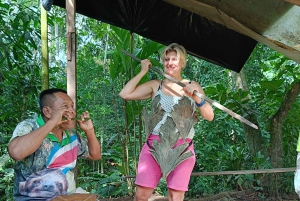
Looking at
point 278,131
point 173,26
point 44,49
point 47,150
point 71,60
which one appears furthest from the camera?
point 278,131

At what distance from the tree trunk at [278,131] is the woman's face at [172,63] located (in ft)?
8.29

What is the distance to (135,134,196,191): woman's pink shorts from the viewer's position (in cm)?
283

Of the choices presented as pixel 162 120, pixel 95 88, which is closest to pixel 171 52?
pixel 162 120

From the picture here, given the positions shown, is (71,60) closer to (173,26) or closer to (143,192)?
(143,192)

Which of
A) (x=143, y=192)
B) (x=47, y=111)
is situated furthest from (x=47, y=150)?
(x=143, y=192)

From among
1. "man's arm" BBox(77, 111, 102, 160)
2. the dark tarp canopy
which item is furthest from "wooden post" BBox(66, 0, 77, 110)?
the dark tarp canopy

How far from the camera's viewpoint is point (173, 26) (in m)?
4.01

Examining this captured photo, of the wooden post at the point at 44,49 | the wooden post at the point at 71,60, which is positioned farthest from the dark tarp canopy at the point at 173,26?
the wooden post at the point at 71,60

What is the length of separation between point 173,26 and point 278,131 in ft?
7.51

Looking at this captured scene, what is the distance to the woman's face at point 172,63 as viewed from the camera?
9.72 feet

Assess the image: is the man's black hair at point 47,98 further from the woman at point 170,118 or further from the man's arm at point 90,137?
the woman at point 170,118

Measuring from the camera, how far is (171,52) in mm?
2988

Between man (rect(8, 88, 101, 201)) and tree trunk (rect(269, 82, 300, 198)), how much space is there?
137 inches

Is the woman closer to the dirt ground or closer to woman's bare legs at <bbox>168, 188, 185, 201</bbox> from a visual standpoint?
woman's bare legs at <bbox>168, 188, 185, 201</bbox>
